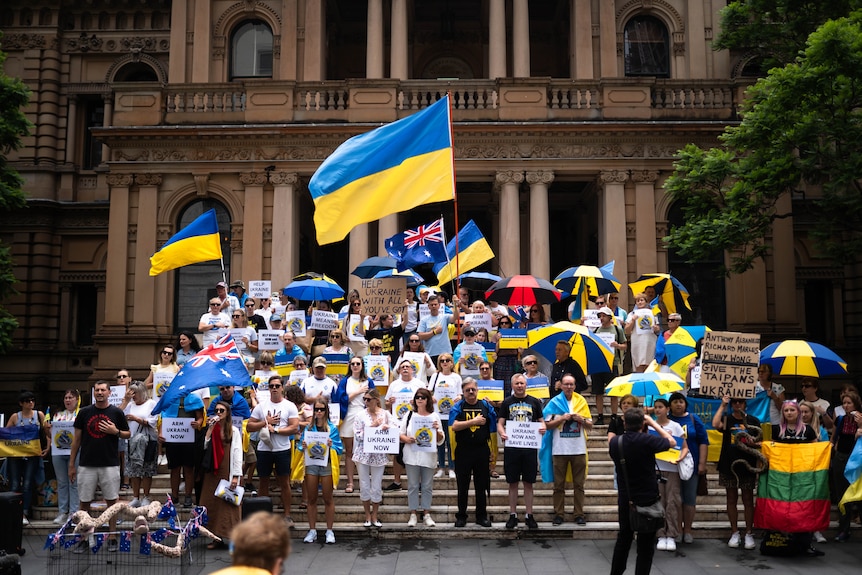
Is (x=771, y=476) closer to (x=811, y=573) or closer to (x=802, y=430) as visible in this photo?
(x=802, y=430)

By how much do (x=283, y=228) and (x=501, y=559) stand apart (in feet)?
50.9

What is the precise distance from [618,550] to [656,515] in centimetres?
64

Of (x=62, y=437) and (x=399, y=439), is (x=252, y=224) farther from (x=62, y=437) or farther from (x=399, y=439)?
(x=399, y=439)

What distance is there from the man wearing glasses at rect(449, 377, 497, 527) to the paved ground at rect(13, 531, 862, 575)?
561mm

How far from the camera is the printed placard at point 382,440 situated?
473 inches

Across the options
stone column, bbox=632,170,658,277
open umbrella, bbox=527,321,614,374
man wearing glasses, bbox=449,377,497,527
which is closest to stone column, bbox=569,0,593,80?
stone column, bbox=632,170,658,277

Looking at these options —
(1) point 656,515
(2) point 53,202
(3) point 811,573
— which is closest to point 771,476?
(3) point 811,573

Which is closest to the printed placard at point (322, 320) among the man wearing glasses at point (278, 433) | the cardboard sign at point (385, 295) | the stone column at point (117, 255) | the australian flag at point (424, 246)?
the cardboard sign at point (385, 295)

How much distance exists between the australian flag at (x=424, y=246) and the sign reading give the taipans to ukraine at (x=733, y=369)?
9.04m

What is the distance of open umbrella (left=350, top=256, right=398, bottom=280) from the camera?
20058mm

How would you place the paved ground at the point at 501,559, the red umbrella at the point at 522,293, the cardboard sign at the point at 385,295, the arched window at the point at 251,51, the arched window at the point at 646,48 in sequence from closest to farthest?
the paved ground at the point at 501,559, the cardboard sign at the point at 385,295, the red umbrella at the point at 522,293, the arched window at the point at 646,48, the arched window at the point at 251,51

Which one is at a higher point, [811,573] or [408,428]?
[408,428]

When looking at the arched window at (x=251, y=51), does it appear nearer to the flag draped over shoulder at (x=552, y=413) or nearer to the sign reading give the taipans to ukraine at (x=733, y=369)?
the flag draped over shoulder at (x=552, y=413)

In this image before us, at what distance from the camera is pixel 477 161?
24203mm
